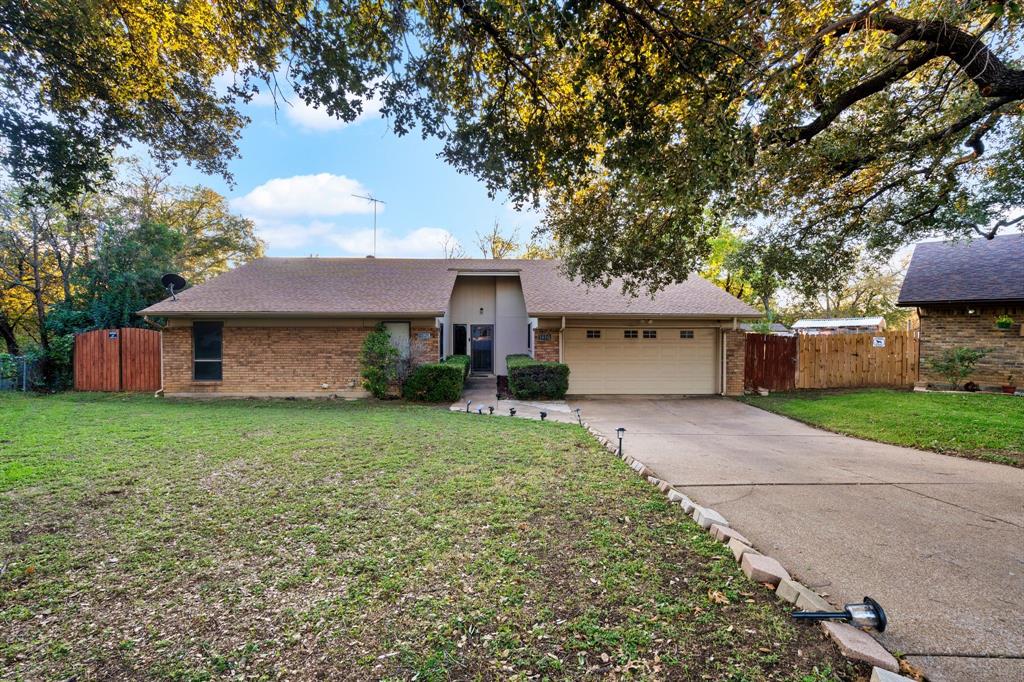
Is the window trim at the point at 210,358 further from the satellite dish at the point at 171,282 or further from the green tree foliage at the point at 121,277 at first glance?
the green tree foliage at the point at 121,277

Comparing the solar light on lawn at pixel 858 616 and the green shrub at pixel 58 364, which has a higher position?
the green shrub at pixel 58 364

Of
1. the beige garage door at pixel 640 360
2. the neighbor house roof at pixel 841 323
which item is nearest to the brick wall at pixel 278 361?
the beige garage door at pixel 640 360

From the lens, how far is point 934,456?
6465 mm

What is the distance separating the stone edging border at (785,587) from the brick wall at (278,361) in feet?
31.6

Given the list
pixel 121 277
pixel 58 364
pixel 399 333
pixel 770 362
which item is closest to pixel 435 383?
pixel 399 333

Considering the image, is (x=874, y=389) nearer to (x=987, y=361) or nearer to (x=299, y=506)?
(x=987, y=361)

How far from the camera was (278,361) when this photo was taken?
11.9m

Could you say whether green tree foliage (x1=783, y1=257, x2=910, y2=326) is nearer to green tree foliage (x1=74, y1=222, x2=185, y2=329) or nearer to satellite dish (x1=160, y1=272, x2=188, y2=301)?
satellite dish (x1=160, y1=272, x2=188, y2=301)

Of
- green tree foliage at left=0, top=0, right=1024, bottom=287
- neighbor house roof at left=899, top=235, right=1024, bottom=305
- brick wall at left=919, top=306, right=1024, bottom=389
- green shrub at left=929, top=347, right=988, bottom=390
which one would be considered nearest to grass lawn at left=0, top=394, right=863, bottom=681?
green tree foliage at left=0, top=0, right=1024, bottom=287

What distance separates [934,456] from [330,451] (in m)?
8.86

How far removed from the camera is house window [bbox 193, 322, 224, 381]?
12.0m

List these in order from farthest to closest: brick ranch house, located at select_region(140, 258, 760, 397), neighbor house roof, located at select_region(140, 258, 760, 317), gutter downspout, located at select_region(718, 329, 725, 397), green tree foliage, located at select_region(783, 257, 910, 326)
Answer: green tree foliage, located at select_region(783, 257, 910, 326), gutter downspout, located at select_region(718, 329, 725, 397), brick ranch house, located at select_region(140, 258, 760, 397), neighbor house roof, located at select_region(140, 258, 760, 317)

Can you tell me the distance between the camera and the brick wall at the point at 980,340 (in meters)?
12.1

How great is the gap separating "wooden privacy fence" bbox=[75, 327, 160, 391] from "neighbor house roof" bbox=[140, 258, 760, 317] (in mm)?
1638
